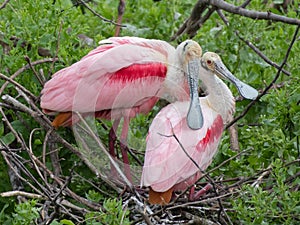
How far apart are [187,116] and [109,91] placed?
0.69 m

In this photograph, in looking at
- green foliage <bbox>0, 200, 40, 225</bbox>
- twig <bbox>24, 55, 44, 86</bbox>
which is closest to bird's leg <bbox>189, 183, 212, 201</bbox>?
green foliage <bbox>0, 200, 40, 225</bbox>

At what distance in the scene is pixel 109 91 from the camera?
702 cm

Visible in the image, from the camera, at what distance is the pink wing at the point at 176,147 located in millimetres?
6395

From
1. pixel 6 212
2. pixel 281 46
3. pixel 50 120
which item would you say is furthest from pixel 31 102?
pixel 281 46

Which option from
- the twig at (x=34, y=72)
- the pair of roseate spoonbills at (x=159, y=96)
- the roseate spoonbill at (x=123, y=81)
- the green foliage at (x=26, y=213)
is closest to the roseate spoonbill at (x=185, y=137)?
the pair of roseate spoonbills at (x=159, y=96)

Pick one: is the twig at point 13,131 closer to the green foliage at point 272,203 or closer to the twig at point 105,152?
the twig at point 105,152

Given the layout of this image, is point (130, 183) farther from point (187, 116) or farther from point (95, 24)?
point (95, 24)

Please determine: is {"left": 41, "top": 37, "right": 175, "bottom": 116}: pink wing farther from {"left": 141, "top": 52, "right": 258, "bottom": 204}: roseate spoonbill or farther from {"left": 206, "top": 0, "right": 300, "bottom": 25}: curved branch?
{"left": 206, "top": 0, "right": 300, "bottom": 25}: curved branch

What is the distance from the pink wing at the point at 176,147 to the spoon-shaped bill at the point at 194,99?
58 millimetres

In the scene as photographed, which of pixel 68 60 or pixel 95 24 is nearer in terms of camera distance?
pixel 68 60

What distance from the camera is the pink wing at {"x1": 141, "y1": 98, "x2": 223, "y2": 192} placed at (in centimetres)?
639

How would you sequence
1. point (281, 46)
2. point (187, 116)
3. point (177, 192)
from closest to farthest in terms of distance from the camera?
1. point (187, 116)
2. point (177, 192)
3. point (281, 46)

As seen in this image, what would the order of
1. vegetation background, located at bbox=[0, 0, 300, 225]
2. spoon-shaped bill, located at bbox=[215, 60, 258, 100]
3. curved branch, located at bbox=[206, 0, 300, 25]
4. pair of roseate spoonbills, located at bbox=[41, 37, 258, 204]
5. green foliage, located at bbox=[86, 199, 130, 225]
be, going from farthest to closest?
spoon-shaped bill, located at bbox=[215, 60, 258, 100] < curved branch, located at bbox=[206, 0, 300, 25] < pair of roseate spoonbills, located at bbox=[41, 37, 258, 204] < vegetation background, located at bbox=[0, 0, 300, 225] < green foliage, located at bbox=[86, 199, 130, 225]

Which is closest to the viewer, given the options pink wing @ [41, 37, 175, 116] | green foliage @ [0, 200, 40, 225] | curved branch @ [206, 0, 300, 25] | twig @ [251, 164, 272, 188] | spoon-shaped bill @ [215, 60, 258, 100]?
green foliage @ [0, 200, 40, 225]
